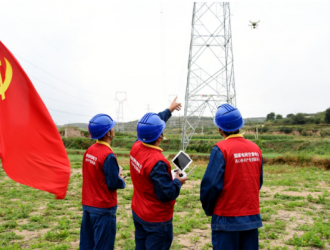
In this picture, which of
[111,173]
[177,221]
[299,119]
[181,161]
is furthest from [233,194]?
[299,119]

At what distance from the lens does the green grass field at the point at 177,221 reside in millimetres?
5074

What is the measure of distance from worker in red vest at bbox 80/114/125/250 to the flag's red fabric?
14.0 inches

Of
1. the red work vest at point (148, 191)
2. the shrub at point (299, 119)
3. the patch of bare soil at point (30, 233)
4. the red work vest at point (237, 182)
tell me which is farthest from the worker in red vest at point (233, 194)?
the shrub at point (299, 119)

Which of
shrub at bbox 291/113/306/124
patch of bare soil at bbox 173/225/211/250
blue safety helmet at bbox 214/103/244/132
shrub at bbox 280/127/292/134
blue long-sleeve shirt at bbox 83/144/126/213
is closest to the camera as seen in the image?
blue safety helmet at bbox 214/103/244/132

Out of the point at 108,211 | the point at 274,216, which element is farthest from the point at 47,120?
the point at 274,216

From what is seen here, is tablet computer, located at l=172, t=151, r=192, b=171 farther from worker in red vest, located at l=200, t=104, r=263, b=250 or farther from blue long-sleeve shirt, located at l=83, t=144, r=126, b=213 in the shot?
worker in red vest, located at l=200, t=104, r=263, b=250

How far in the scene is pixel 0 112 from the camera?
10.8ft

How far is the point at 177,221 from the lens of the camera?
6484 mm

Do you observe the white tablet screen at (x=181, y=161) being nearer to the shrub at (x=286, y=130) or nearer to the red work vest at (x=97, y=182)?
the red work vest at (x=97, y=182)

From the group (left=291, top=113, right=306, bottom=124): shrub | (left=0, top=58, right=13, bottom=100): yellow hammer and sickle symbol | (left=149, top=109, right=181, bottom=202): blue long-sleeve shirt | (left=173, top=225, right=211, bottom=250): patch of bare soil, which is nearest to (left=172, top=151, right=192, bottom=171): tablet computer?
(left=149, top=109, right=181, bottom=202): blue long-sleeve shirt

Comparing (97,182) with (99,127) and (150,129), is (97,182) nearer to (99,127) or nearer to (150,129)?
(99,127)

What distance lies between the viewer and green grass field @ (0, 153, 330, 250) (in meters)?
5.07

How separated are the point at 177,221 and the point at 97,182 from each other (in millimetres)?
3588

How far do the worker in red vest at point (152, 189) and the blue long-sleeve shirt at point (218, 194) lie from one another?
1.10 feet
